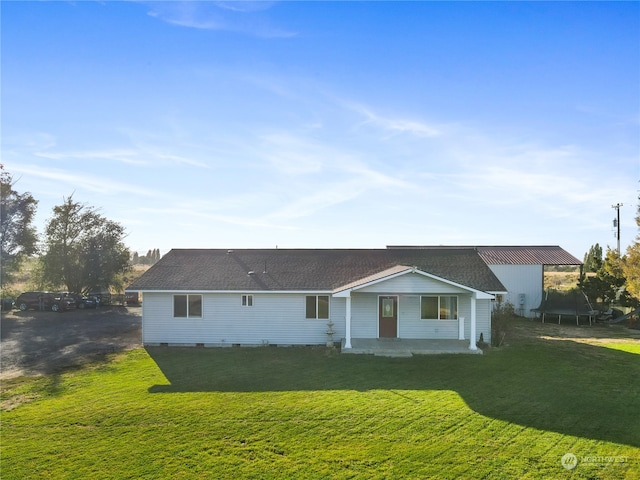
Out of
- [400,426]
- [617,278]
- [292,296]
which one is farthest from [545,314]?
[400,426]

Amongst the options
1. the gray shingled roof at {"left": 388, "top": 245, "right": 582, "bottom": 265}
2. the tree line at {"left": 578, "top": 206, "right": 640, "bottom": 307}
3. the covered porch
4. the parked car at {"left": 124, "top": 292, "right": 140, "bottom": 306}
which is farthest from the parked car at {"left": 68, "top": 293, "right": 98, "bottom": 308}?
the tree line at {"left": 578, "top": 206, "right": 640, "bottom": 307}

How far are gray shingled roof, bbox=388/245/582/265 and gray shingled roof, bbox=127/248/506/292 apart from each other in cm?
1004

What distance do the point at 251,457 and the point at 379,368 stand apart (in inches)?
284

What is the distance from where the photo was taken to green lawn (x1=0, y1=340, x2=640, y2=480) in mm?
7715

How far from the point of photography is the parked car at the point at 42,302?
105 ft

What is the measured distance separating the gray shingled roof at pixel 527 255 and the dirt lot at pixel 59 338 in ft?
75.4

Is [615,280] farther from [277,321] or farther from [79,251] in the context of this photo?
[79,251]

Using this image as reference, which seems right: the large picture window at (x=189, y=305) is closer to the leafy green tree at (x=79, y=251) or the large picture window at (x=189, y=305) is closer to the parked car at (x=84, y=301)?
the parked car at (x=84, y=301)

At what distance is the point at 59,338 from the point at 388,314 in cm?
1585

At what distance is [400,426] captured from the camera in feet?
30.9

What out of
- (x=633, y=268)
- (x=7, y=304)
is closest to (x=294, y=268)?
(x=633, y=268)

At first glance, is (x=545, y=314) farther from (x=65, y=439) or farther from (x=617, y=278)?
(x=65, y=439)

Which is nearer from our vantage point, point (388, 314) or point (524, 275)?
point (388, 314)

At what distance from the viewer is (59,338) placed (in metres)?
21.1
